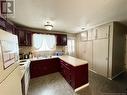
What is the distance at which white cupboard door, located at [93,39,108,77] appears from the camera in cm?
299

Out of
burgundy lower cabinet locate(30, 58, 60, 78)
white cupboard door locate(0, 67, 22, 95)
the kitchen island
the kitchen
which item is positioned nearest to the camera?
white cupboard door locate(0, 67, 22, 95)

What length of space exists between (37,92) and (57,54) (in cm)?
221

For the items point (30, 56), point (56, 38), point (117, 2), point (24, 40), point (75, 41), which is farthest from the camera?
point (75, 41)

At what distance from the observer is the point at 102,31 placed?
3096mm

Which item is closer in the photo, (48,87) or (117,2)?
(117,2)

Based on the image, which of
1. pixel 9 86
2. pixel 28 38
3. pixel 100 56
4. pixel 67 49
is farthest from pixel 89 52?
pixel 9 86

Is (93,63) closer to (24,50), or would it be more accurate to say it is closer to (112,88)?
(112,88)

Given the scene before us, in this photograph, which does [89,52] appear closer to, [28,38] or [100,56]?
[100,56]

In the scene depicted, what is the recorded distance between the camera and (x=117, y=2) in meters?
1.45

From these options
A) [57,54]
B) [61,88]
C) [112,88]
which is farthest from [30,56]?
[112,88]

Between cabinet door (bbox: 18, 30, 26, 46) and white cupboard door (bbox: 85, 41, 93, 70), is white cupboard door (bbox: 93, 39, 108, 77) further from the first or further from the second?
cabinet door (bbox: 18, 30, 26, 46)

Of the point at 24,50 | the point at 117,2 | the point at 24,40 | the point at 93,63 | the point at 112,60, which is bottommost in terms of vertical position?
the point at 93,63

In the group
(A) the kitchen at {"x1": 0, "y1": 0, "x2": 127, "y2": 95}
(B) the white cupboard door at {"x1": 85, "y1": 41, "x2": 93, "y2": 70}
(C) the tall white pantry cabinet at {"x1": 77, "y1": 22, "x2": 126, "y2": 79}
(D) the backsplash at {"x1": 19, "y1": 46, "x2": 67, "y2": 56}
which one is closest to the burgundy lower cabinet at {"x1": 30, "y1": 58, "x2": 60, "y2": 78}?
(A) the kitchen at {"x1": 0, "y1": 0, "x2": 127, "y2": 95}

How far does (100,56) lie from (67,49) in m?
2.08
